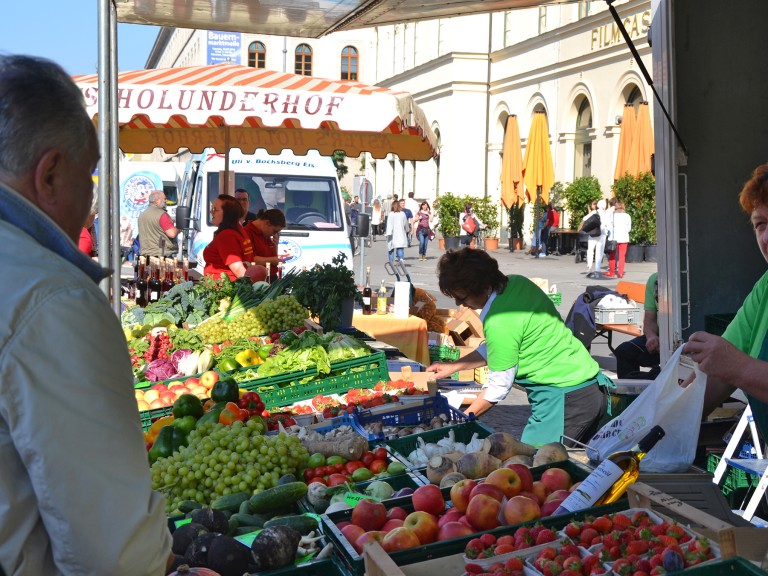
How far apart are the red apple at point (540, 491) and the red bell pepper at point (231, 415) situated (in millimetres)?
1574

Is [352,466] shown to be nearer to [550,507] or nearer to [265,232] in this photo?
[550,507]

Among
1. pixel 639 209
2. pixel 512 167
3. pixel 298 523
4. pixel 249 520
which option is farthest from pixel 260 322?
pixel 639 209

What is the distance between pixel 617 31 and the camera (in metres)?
25.6

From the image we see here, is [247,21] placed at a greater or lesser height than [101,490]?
greater

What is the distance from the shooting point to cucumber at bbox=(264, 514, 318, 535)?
9.84 feet

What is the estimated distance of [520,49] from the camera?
33625mm

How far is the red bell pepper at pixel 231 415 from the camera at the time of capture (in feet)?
13.5

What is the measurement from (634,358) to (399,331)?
7.43 ft

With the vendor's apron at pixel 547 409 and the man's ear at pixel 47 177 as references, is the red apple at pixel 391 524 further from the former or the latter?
the vendor's apron at pixel 547 409

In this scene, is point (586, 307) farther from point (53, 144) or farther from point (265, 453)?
point (53, 144)

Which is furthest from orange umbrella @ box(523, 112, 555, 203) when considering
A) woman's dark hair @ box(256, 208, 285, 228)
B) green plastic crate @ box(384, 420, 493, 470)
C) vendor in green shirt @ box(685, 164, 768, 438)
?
vendor in green shirt @ box(685, 164, 768, 438)

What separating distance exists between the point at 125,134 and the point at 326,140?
7.88 ft

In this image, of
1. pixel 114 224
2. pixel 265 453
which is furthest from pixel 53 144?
pixel 114 224

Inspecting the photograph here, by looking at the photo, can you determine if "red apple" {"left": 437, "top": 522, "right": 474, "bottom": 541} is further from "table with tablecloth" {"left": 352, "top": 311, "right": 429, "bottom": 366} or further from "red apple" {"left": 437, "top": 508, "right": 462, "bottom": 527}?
"table with tablecloth" {"left": 352, "top": 311, "right": 429, "bottom": 366}
